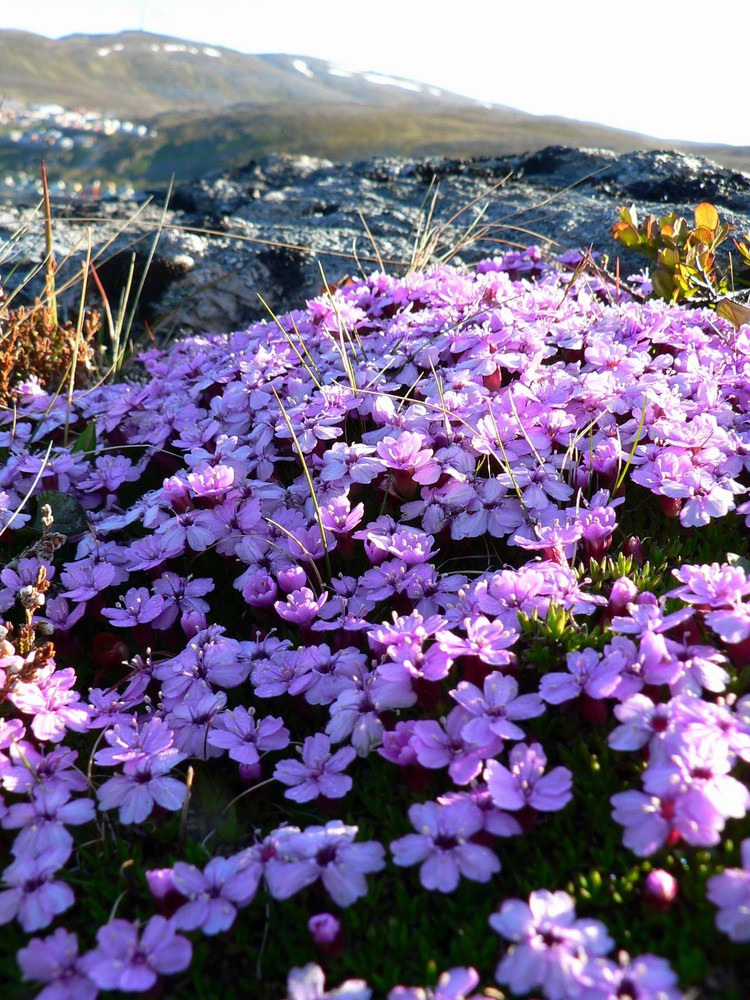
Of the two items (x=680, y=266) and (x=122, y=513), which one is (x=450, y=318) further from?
(x=122, y=513)

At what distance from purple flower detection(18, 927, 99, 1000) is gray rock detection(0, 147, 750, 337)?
4193 millimetres

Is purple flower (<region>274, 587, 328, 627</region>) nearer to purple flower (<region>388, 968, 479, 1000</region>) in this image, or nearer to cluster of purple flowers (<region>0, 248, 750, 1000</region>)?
cluster of purple flowers (<region>0, 248, 750, 1000</region>)

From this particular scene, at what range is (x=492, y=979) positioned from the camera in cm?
163

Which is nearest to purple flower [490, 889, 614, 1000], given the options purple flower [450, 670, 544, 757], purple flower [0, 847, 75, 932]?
purple flower [450, 670, 544, 757]

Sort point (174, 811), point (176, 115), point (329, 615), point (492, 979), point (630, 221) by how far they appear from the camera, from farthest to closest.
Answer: point (176, 115), point (630, 221), point (329, 615), point (174, 811), point (492, 979)

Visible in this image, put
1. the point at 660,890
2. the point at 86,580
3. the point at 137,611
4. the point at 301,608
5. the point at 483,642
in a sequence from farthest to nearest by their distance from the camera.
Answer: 1. the point at 86,580
2. the point at 137,611
3. the point at 301,608
4. the point at 483,642
5. the point at 660,890

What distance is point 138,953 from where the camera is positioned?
1640 mm

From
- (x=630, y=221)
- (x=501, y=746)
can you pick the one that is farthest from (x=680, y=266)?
(x=501, y=746)

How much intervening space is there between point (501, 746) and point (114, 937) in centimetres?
96

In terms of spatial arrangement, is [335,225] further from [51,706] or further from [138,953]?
[138,953]

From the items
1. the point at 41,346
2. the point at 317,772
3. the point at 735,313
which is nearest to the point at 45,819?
the point at 317,772

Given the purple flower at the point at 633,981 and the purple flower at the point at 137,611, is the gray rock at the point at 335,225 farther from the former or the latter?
the purple flower at the point at 633,981

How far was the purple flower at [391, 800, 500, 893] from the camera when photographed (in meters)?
1.71

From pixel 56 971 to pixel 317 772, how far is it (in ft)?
2.36
